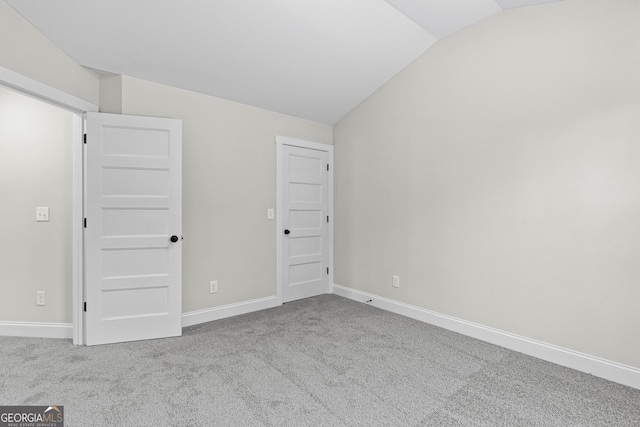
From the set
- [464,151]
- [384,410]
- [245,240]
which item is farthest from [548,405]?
[245,240]

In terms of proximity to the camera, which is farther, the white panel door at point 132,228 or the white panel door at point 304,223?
the white panel door at point 304,223

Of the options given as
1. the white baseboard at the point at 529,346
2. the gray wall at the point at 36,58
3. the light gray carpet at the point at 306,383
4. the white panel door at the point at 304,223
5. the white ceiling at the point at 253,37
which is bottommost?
the light gray carpet at the point at 306,383

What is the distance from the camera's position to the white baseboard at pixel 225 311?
3.25m

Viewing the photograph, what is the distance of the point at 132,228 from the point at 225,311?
1312 millimetres

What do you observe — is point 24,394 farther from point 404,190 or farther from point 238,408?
point 404,190

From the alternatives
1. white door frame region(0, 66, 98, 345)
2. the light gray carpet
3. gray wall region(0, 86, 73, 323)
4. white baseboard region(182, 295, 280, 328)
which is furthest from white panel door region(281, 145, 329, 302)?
gray wall region(0, 86, 73, 323)

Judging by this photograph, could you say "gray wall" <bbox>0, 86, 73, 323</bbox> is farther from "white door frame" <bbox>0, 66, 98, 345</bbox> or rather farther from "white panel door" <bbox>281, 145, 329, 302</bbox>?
"white panel door" <bbox>281, 145, 329, 302</bbox>

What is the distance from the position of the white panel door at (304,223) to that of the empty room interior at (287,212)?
112mm

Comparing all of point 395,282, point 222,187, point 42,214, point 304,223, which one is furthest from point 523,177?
point 42,214

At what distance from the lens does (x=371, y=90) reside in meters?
3.88

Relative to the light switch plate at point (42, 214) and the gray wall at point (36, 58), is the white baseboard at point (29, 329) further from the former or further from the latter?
the gray wall at point (36, 58)

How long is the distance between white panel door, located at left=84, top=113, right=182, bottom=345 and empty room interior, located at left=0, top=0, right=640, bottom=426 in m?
0.02

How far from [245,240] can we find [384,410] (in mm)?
2348

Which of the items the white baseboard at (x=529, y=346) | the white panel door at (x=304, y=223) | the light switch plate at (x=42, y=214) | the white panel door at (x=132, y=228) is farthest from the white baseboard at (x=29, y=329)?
the white baseboard at (x=529, y=346)
